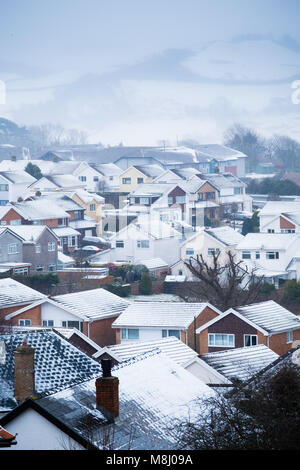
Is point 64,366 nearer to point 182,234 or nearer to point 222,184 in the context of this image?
point 182,234

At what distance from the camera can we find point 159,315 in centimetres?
2011

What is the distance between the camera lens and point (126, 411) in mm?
9305

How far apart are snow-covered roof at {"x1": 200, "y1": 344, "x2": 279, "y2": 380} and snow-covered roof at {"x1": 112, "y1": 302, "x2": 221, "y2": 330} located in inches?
174

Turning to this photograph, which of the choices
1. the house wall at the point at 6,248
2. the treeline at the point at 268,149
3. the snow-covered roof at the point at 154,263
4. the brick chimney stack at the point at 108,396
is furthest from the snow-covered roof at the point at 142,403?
the treeline at the point at 268,149

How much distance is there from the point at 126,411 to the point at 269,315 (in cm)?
1071

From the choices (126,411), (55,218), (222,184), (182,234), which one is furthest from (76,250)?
(126,411)

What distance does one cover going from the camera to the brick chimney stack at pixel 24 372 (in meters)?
10.8

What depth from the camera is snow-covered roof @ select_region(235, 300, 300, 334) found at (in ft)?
62.4

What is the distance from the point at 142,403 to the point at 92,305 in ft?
39.3

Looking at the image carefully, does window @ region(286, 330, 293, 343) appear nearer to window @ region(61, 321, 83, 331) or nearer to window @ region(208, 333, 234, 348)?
window @ region(208, 333, 234, 348)

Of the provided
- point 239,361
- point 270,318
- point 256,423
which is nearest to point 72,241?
point 270,318

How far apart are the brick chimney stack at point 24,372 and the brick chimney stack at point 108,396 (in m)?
1.88

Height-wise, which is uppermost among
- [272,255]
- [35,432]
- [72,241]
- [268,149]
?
[268,149]

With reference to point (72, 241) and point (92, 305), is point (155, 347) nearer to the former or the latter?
point (92, 305)
